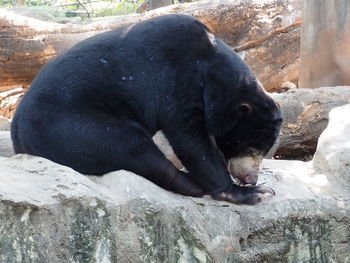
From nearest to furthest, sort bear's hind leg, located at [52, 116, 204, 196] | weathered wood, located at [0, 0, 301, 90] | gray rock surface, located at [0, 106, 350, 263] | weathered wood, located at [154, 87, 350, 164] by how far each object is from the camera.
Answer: gray rock surface, located at [0, 106, 350, 263] → bear's hind leg, located at [52, 116, 204, 196] → weathered wood, located at [154, 87, 350, 164] → weathered wood, located at [0, 0, 301, 90]

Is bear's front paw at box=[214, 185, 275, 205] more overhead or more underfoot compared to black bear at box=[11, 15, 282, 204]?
more underfoot

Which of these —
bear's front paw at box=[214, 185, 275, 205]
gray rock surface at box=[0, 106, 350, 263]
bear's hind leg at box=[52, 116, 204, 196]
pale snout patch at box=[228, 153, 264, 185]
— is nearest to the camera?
gray rock surface at box=[0, 106, 350, 263]

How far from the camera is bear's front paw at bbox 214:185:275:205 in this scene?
4.00 meters

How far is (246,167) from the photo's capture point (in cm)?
442

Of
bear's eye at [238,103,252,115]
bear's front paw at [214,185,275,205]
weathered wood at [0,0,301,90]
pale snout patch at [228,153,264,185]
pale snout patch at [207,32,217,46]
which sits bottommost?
weathered wood at [0,0,301,90]

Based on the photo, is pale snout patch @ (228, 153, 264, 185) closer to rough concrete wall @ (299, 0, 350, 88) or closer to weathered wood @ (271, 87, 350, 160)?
weathered wood @ (271, 87, 350, 160)

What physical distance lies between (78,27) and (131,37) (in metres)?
4.21

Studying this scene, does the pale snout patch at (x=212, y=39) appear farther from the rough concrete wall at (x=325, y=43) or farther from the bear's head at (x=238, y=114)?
the rough concrete wall at (x=325, y=43)

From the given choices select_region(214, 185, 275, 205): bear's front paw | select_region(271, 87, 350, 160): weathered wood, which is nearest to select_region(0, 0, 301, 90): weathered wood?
select_region(271, 87, 350, 160): weathered wood

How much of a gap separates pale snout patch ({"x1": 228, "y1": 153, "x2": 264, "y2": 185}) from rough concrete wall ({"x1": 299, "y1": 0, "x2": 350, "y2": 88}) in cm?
315

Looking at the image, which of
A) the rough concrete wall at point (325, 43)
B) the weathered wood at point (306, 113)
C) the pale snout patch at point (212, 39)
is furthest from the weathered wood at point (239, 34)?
the pale snout patch at point (212, 39)

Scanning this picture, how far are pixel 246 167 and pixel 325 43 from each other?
330 cm

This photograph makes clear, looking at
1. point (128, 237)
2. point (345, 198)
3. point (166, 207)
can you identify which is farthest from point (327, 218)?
point (128, 237)

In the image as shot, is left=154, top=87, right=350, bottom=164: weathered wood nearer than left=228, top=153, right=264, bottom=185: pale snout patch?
No
